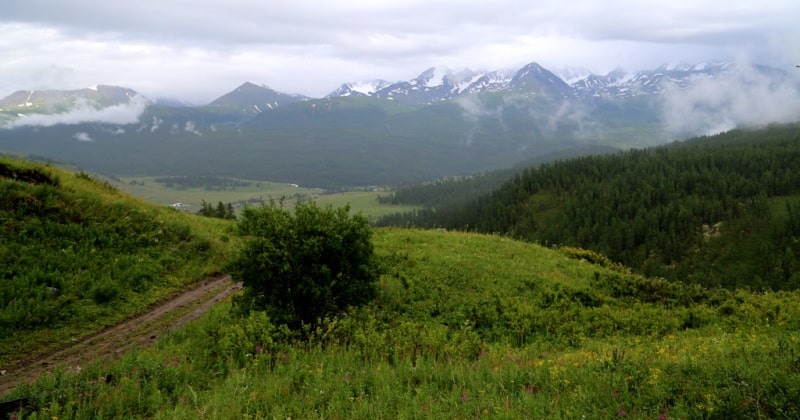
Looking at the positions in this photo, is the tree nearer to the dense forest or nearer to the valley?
the valley

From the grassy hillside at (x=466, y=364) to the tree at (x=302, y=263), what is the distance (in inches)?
27.2

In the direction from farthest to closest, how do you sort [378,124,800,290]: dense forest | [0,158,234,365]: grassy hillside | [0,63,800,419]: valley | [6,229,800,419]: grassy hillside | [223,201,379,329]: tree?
[378,124,800,290]: dense forest < [0,158,234,365]: grassy hillside < [223,201,379,329]: tree < [0,63,800,419]: valley < [6,229,800,419]: grassy hillside

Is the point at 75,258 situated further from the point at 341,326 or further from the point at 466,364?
the point at 466,364

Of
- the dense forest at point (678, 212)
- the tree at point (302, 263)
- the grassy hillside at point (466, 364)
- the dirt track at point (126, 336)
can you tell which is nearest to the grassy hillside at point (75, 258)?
the dirt track at point (126, 336)

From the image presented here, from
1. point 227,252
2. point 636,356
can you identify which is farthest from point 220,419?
point 227,252

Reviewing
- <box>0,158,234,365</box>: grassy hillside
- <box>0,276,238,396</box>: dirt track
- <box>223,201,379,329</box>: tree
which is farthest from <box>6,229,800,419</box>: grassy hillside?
<box>0,158,234,365</box>: grassy hillside

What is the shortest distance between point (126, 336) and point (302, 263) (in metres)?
5.49

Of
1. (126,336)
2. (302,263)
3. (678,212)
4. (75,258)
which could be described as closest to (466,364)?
(302,263)

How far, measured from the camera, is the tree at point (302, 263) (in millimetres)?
12047

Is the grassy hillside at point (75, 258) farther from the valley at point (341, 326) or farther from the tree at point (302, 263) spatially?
the tree at point (302, 263)

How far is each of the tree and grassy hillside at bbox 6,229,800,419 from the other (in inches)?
27.2

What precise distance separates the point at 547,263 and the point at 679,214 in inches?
5934

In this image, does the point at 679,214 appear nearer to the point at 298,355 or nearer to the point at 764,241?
the point at 764,241

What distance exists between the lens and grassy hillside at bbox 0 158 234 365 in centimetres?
1258
